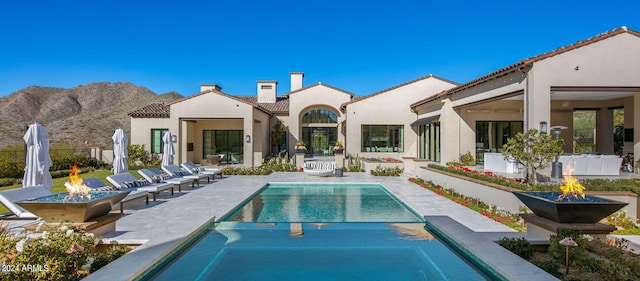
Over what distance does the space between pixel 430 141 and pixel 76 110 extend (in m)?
82.2

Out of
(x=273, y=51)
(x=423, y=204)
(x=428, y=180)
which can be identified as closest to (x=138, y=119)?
(x=273, y=51)

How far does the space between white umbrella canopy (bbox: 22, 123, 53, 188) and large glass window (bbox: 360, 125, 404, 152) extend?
1958 centimetres

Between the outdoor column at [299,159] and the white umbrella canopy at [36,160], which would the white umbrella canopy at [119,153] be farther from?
the outdoor column at [299,159]

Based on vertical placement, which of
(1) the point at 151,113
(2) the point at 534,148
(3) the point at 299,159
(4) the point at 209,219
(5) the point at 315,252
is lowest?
(5) the point at 315,252

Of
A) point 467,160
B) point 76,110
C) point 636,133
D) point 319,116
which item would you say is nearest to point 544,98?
point 636,133

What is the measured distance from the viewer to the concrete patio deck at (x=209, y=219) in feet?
17.7

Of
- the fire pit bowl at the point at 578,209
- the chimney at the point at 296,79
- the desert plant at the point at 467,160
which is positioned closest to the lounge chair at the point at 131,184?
the fire pit bowl at the point at 578,209

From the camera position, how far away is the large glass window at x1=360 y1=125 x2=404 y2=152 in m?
26.7

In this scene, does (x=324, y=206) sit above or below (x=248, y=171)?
below

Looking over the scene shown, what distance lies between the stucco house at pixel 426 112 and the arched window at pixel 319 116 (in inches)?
3.6

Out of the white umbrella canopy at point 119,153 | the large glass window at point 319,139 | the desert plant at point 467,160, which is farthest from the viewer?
the large glass window at point 319,139

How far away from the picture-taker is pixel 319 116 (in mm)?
33344

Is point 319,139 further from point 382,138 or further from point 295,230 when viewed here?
point 295,230

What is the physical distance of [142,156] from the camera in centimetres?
2703
